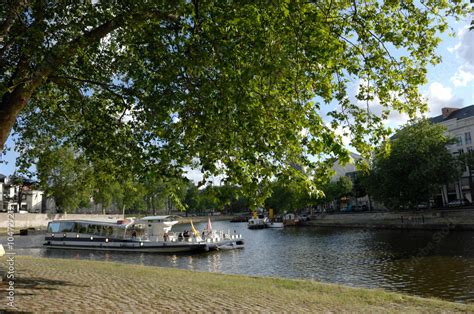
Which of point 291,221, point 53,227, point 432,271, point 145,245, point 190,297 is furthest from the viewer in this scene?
point 291,221

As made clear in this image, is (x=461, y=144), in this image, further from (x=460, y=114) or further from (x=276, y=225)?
(x=276, y=225)

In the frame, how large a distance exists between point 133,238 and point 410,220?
45366 mm

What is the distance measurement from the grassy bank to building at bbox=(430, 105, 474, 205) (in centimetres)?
8180

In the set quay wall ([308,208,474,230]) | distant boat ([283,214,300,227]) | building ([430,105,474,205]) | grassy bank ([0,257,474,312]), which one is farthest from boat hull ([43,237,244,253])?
building ([430,105,474,205])

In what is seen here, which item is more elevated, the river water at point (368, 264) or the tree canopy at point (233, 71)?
the tree canopy at point (233, 71)

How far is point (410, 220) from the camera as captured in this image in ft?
218

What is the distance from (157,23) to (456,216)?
2366 inches

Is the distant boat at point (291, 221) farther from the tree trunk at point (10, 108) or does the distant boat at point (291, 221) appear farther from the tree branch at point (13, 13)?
the tree branch at point (13, 13)

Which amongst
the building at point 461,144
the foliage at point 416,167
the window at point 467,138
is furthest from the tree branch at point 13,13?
the window at point 467,138

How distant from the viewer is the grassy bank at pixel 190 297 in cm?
1074

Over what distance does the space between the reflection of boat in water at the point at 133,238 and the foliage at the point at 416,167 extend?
32.6 m

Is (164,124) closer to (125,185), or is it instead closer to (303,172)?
(303,172)

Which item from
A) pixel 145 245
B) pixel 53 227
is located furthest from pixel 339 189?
pixel 53 227

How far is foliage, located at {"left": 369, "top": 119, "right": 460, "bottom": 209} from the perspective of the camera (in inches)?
2552
